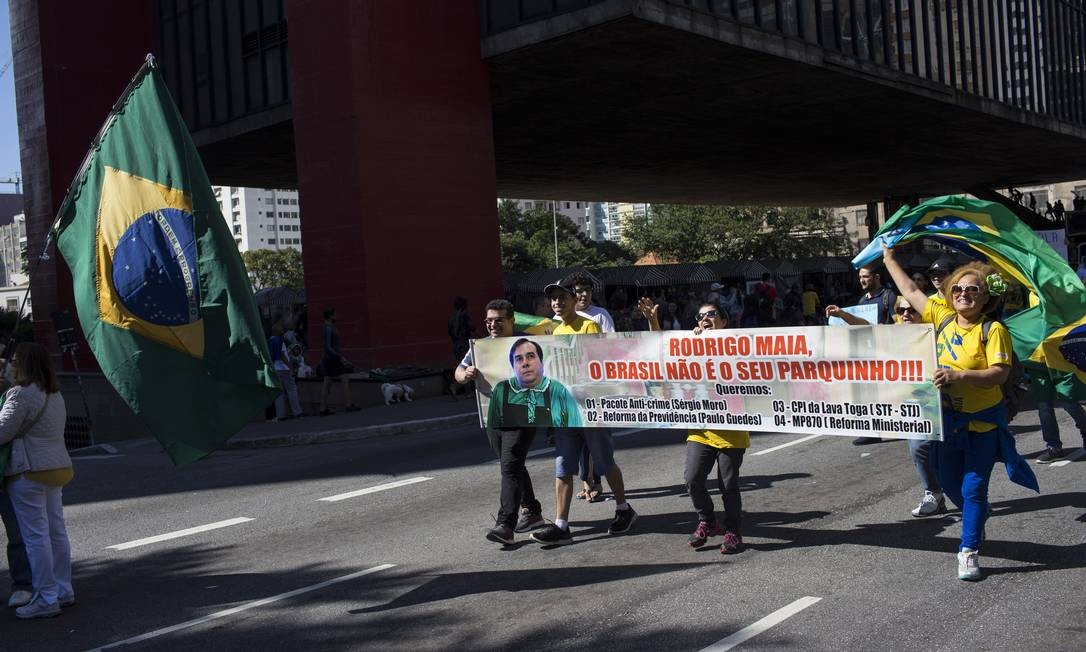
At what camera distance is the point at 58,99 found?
27.2 m

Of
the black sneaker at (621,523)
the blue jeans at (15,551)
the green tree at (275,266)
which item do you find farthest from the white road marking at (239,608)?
the green tree at (275,266)

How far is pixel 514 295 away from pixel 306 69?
15.0 metres

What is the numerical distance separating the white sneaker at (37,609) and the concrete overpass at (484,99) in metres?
13.6

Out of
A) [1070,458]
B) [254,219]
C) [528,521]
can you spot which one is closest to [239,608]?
[528,521]

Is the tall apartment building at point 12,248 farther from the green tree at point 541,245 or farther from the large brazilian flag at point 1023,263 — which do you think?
the large brazilian flag at point 1023,263

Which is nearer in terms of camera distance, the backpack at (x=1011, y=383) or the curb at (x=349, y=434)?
the backpack at (x=1011, y=383)

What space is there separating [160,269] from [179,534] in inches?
127

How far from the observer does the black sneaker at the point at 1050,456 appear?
9.34 meters

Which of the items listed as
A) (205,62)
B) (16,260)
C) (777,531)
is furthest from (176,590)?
(16,260)

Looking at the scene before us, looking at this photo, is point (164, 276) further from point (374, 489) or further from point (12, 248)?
point (12, 248)

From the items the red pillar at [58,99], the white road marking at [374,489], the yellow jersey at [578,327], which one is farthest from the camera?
the red pillar at [58,99]

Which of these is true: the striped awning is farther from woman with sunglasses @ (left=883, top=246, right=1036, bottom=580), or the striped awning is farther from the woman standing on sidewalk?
the woman standing on sidewalk

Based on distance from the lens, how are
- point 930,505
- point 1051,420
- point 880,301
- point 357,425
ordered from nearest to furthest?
1. point 930,505
2. point 1051,420
3. point 880,301
4. point 357,425

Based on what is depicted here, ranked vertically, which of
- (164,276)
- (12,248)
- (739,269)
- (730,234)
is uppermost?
(12,248)
